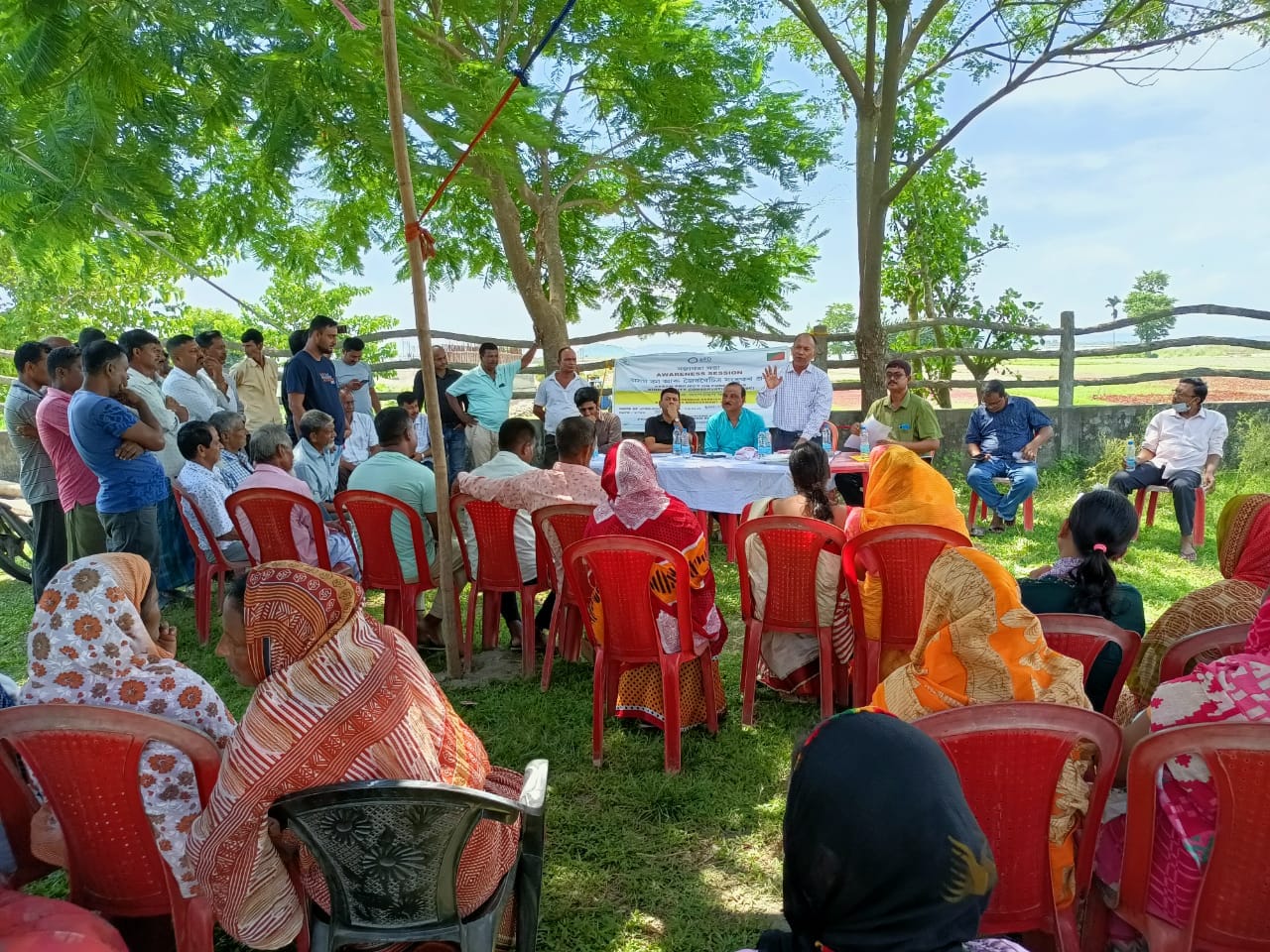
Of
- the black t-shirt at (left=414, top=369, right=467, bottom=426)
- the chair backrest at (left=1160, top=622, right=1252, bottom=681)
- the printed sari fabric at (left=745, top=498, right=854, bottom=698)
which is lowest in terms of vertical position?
the printed sari fabric at (left=745, top=498, right=854, bottom=698)

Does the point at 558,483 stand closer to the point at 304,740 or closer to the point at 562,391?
the point at 304,740

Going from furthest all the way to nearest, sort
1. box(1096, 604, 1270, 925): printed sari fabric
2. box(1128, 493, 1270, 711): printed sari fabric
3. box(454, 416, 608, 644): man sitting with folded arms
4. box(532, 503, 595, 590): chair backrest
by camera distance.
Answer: box(454, 416, 608, 644): man sitting with folded arms < box(532, 503, 595, 590): chair backrest < box(1128, 493, 1270, 711): printed sari fabric < box(1096, 604, 1270, 925): printed sari fabric

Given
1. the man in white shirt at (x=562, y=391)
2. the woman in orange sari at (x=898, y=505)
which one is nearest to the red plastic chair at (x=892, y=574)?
the woman in orange sari at (x=898, y=505)

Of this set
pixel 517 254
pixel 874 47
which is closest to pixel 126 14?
pixel 517 254

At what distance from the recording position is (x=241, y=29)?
4.29 m

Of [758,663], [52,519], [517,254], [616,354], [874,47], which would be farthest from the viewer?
[616,354]

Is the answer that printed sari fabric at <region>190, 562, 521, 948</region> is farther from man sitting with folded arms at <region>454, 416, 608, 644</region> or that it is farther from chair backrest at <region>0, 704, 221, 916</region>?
man sitting with folded arms at <region>454, 416, 608, 644</region>

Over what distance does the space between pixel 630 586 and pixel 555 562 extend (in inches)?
40.2

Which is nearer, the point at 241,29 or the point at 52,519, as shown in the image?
the point at 241,29

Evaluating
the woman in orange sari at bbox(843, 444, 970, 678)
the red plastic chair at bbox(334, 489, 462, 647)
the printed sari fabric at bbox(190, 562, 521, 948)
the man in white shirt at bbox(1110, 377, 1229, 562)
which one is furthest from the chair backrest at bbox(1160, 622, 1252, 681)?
the man in white shirt at bbox(1110, 377, 1229, 562)

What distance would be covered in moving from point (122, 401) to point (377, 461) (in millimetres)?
1601

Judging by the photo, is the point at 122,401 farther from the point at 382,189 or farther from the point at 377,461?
the point at 382,189

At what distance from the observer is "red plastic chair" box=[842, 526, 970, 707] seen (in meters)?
3.10

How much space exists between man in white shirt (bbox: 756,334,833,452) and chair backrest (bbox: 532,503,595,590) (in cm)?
355
